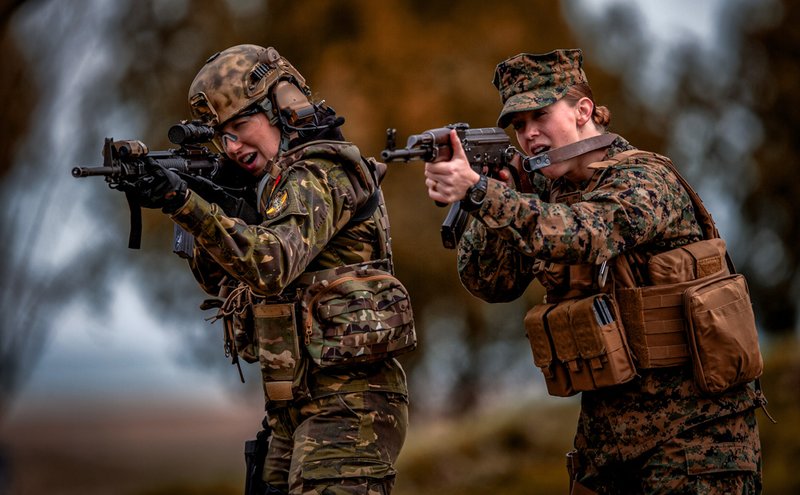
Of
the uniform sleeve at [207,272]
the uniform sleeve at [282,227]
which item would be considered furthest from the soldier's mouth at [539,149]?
the uniform sleeve at [207,272]

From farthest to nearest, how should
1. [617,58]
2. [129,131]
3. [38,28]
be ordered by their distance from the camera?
[617,58]
[129,131]
[38,28]

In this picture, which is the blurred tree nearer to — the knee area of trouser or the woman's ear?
the woman's ear

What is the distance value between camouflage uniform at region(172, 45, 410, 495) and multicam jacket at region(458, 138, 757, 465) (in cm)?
56

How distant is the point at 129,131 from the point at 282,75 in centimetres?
859

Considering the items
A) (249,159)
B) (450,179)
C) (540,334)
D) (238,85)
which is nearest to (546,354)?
(540,334)

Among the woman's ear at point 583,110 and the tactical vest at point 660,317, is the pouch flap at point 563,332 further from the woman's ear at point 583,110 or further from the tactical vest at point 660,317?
the woman's ear at point 583,110

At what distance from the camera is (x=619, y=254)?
4.61 m

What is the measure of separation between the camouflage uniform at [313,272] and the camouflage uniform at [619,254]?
0.65 m

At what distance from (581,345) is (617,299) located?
24 cm

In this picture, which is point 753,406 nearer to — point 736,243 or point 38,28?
point 38,28

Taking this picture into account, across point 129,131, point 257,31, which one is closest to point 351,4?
point 257,31

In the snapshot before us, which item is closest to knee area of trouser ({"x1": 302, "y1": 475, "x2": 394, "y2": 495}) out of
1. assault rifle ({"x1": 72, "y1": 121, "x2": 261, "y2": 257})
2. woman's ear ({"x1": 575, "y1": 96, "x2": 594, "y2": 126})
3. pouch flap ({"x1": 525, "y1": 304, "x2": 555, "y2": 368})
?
pouch flap ({"x1": 525, "y1": 304, "x2": 555, "y2": 368})

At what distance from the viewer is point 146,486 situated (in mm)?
13562

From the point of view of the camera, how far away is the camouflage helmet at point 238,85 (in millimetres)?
4777
